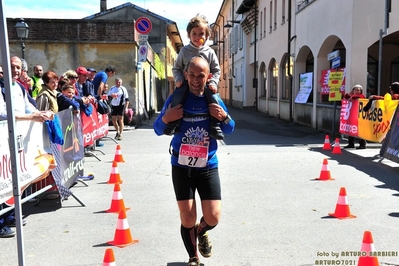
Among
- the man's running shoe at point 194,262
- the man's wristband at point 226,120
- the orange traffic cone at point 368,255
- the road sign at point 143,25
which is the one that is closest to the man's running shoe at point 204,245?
the man's running shoe at point 194,262

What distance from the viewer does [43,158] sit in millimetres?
5328

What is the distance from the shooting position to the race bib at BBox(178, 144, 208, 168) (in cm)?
357

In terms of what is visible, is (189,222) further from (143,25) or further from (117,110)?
(143,25)

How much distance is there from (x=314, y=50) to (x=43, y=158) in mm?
14686

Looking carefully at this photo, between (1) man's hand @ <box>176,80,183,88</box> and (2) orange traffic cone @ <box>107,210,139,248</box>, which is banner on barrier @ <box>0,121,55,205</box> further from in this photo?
(1) man's hand @ <box>176,80,183,88</box>

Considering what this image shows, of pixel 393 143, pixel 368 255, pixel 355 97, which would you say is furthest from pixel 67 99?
pixel 355 97

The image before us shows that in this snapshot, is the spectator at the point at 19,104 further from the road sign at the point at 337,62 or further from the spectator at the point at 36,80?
the road sign at the point at 337,62

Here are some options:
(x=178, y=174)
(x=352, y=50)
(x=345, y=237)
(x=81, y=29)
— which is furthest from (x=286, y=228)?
(x=81, y=29)

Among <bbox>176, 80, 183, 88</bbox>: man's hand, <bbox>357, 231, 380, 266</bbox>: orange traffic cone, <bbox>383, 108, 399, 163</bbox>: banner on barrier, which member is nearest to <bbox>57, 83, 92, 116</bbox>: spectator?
<bbox>176, 80, 183, 88</bbox>: man's hand

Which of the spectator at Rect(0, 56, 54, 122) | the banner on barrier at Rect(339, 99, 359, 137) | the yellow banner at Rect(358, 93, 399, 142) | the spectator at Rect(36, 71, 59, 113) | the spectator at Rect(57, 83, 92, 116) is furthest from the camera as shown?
the banner on barrier at Rect(339, 99, 359, 137)

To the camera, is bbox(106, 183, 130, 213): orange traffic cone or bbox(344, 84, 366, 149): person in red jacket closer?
bbox(106, 183, 130, 213): orange traffic cone

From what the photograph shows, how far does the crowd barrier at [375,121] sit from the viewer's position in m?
8.70

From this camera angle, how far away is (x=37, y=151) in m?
5.28

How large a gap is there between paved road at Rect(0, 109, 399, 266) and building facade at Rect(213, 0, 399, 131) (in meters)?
5.73
